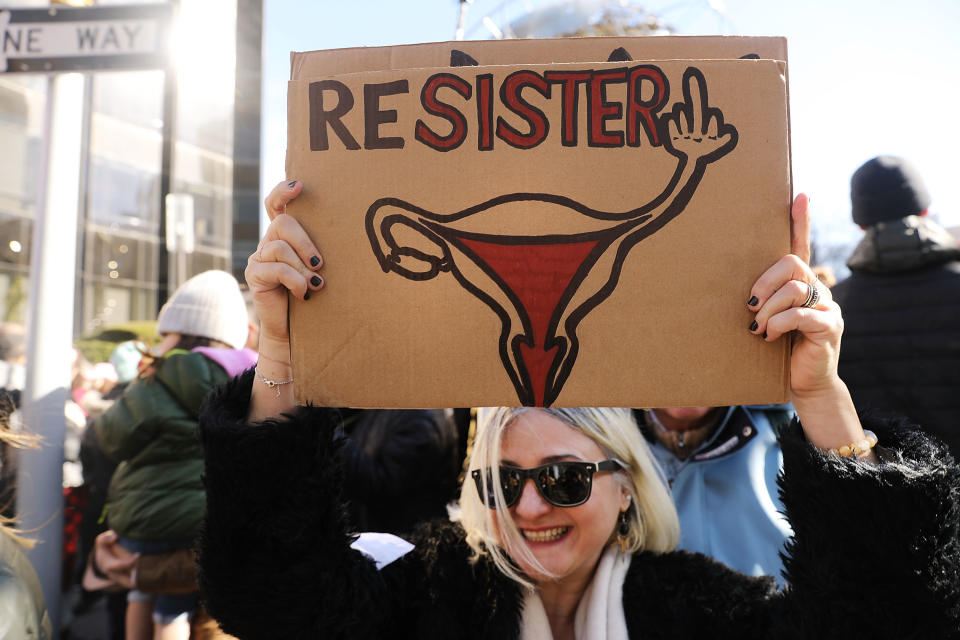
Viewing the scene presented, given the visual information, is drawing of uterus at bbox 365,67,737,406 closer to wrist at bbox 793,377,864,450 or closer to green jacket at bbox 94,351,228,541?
wrist at bbox 793,377,864,450

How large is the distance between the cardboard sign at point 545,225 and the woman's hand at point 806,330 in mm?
29

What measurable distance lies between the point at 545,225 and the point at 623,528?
961 millimetres

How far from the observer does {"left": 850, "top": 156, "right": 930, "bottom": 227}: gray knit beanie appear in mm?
2637

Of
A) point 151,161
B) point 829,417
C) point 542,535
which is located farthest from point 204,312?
point 151,161

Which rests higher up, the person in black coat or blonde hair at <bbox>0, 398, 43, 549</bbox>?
the person in black coat

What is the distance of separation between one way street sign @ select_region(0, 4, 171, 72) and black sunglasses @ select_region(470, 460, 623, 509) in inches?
65.1

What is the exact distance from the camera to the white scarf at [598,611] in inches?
61.1

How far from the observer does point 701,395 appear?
3.71ft

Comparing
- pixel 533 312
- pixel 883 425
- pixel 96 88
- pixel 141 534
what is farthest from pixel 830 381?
pixel 96 88

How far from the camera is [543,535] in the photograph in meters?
1.64

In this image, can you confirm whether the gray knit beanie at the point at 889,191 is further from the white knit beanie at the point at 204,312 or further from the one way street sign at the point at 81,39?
the white knit beanie at the point at 204,312

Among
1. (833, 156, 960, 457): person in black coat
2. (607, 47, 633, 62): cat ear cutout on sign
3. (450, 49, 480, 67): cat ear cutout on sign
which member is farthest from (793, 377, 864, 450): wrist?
(833, 156, 960, 457): person in black coat

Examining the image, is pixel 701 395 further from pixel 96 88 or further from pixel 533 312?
pixel 96 88

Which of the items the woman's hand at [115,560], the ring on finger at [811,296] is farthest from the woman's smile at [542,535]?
the woman's hand at [115,560]
